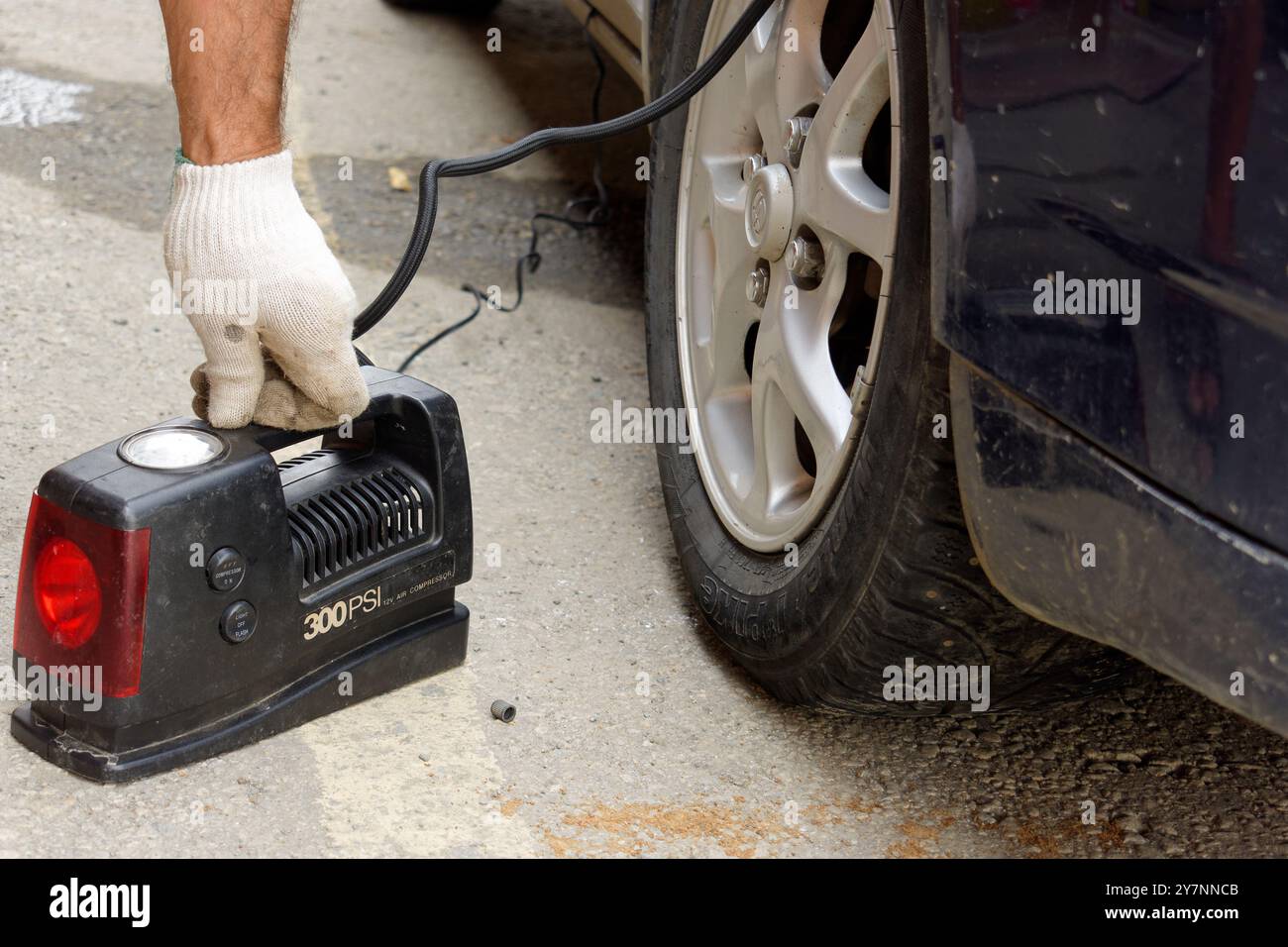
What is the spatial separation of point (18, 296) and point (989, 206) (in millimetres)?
2120

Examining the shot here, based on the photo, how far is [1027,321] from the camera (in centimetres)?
124

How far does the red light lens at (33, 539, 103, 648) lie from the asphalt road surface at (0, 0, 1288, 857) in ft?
0.58

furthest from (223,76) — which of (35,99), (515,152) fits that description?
(35,99)

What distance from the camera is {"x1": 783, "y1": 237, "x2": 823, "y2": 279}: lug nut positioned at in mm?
1757

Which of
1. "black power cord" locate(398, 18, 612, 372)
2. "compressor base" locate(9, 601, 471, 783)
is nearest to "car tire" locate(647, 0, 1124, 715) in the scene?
"compressor base" locate(9, 601, 471, 783)

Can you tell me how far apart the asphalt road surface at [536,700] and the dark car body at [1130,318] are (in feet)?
1.62

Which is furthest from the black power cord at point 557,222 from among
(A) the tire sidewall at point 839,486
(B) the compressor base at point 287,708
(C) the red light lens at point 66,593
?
(C) the red light lens at point 66,593

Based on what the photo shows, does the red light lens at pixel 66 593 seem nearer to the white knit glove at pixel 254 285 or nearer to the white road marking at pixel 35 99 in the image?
the white knit glove at pixel 254 285

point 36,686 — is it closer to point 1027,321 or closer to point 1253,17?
point 1027,321

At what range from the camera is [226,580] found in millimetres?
1587

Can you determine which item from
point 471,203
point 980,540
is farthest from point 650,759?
point 471,203

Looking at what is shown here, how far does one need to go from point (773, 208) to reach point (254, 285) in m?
0.66

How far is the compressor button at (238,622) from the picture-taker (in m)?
1.60

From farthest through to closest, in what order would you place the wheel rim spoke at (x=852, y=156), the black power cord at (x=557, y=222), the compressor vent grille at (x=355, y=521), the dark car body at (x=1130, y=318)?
the black power cord at (x=557, y=222)
the compressor vent grille at (x=355, y=521)
the wheel rim spoke at (x=852, y=156)
the dark car body at (x=1130, y=318)
